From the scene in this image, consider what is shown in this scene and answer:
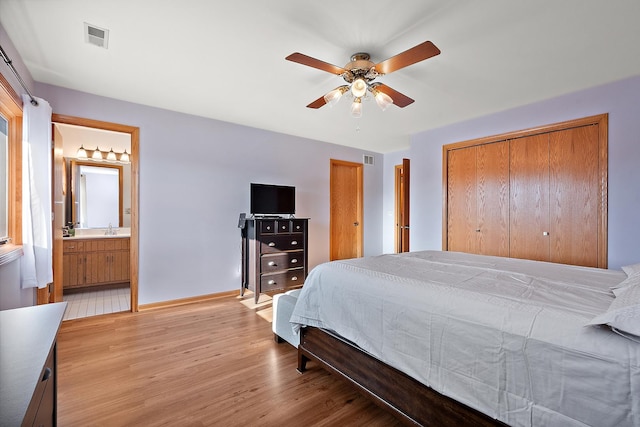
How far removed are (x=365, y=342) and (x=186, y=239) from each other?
2.82m

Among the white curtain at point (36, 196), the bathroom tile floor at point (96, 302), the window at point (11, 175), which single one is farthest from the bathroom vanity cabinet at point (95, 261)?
the window at point (11, 175)

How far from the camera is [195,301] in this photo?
3652mm

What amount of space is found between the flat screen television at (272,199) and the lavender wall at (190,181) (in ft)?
0.86

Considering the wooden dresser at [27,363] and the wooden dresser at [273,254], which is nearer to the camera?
the wooden dresser at [27,363]

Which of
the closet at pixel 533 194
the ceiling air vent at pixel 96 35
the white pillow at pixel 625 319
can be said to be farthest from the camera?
the closet at pixel 533 194

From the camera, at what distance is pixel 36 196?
7.91 feet

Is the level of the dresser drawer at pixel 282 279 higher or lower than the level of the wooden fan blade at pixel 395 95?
lower

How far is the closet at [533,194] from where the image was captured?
2.87 metres

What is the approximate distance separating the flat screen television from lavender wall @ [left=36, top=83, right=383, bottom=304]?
0.26 metres

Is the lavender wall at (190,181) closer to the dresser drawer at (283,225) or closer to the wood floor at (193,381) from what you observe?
the dresser drawer at (283,225)

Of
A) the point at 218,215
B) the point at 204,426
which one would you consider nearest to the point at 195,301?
the point at 218,215

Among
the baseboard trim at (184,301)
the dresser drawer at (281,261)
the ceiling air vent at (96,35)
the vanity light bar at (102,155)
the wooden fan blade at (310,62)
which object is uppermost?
the ceiling air vent at (96,35)

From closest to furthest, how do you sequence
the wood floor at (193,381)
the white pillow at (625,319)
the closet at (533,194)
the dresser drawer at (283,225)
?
the white pillow at (625,319)
the wood floor at (193,381)
the closet at (533,194)
the dresser drawer at (283,225)

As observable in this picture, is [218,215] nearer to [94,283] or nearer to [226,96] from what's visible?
[226,96]
